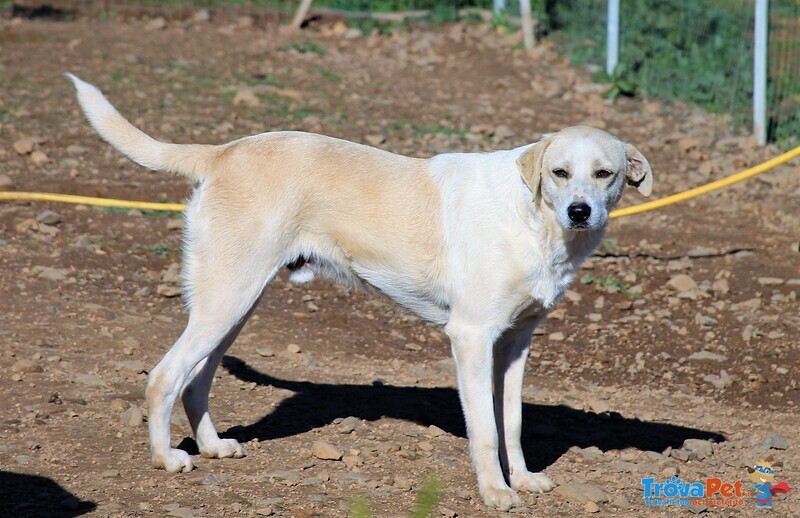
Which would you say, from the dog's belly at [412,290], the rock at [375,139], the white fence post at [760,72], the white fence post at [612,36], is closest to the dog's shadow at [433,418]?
the dog's belly at [412,290]

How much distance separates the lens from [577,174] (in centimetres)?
467

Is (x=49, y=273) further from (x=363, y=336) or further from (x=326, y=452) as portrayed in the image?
(x=326, y=452)

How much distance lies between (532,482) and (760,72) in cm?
727

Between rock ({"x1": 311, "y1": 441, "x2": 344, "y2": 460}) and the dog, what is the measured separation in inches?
13.9

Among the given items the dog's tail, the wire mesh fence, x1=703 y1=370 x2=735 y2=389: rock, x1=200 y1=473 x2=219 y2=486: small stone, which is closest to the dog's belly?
the dog's tail

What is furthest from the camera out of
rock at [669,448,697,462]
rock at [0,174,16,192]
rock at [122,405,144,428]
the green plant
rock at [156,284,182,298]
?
the green plant

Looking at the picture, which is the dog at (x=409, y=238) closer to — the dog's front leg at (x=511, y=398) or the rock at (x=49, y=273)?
the dog's front leg at (x=511, y=398)

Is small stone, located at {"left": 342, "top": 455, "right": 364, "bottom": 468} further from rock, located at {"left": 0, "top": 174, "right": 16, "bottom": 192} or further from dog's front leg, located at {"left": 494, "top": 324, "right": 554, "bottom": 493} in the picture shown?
rock, located at {"left": 0, "top": 174, "right": 16, "bottom": 192}

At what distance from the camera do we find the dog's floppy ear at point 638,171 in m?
4.93

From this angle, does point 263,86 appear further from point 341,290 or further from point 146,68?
point 341,290

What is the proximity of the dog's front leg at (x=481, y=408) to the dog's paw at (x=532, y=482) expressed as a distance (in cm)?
21

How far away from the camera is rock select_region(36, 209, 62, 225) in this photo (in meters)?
8.03

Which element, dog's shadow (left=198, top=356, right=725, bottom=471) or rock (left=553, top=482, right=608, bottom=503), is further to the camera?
dog's shadow (left=198, top=356, right=725, bottom=471)

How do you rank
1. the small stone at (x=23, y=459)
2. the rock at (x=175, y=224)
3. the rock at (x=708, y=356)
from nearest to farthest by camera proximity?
the small stone at (x=23, y=459), the rock at (x=708, y=356), the rock at (x=175, y=224)
